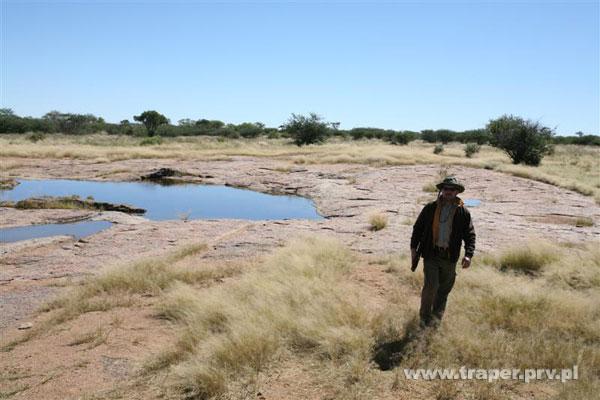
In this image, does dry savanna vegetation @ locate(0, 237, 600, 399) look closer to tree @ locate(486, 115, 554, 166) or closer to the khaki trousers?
the khaki trousers

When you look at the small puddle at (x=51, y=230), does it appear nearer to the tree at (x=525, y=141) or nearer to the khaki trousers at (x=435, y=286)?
the khaki trousers at (x=435, y=286)

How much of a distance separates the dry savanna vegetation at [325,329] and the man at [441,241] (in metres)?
0.31

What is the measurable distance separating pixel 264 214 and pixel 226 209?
4.77 ft

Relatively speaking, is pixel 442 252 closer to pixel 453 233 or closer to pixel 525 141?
pixel 453 233

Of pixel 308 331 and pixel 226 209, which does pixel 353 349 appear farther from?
pixel 226 209

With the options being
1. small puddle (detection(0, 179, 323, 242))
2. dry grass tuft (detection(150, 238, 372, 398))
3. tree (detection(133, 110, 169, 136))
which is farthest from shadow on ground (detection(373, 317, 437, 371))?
tree (detection(133, 110, 169, 136))

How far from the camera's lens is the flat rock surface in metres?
7.89

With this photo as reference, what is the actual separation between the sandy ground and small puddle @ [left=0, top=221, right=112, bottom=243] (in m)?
0.40

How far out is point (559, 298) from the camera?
5445mm

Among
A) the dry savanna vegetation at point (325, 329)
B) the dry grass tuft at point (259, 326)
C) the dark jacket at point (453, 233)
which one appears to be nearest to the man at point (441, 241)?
the dark jacket at point (453, 233)

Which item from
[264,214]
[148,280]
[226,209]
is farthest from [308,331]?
[226,209]

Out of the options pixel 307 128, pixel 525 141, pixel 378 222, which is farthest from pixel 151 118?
pixel 378 222

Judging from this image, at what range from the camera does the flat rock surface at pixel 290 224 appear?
25.9ft

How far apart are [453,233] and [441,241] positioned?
150 millimetres
